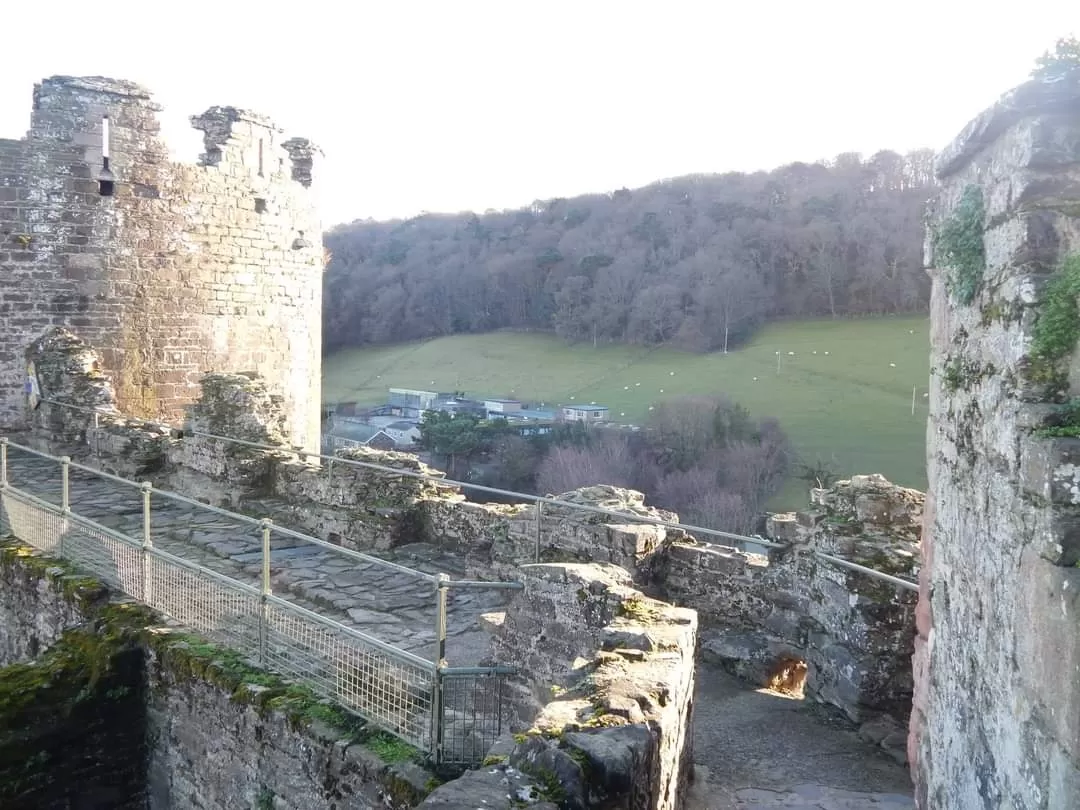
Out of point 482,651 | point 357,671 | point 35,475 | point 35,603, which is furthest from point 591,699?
point 35,475

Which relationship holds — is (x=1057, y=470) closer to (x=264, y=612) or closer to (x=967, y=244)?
(x=967, y=244)

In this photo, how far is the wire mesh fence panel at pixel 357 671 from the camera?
457cm

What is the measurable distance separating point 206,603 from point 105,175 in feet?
28.2

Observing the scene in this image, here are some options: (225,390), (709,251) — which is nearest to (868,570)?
(225,390)

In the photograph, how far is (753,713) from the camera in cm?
601

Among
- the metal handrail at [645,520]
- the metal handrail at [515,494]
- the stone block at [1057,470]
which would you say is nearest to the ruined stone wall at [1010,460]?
the stone block at [1057,470]

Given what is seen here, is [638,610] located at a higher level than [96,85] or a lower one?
lower

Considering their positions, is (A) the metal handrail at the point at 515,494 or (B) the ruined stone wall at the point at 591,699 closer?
(B) the ruined stone wall at the point at 591,699

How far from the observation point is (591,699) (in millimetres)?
3719

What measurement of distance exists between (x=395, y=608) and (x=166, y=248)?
815 centimetres

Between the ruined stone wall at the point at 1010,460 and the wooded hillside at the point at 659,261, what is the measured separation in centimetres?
5626

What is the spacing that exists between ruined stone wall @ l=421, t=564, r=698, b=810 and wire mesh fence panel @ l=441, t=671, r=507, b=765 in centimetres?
15

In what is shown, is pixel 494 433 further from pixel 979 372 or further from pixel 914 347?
pixel 979 372

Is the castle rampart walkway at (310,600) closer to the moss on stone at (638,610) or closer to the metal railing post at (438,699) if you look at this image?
the metal railing post at (438,699)
